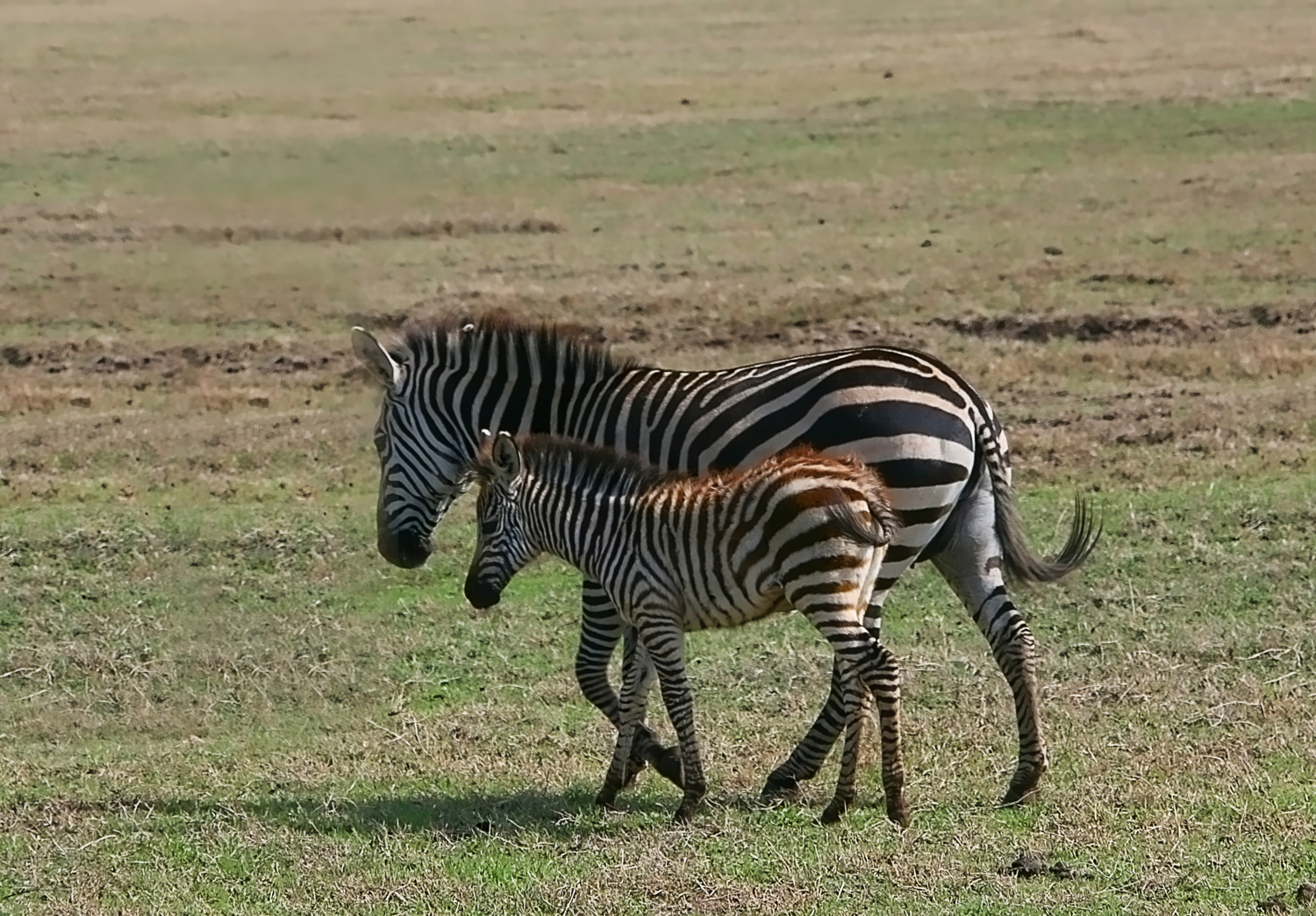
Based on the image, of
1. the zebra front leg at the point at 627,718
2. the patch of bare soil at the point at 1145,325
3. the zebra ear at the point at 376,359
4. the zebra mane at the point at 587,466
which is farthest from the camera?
the patch of bare soil at the point at 1145,325

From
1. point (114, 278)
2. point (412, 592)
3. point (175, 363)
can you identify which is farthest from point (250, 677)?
point (114, 278)

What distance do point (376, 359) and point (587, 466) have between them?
1.51 m

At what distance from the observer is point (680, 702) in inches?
283

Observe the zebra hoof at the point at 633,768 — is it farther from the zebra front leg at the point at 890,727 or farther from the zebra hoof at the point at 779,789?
the zebra front leg at the point at 890,727

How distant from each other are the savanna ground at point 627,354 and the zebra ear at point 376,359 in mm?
1665

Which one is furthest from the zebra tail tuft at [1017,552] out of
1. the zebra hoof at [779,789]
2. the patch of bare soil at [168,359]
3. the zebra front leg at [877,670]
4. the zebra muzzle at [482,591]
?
the patch of bare soil at [168,359]

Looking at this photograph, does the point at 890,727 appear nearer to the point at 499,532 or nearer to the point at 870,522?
the point at 870,522

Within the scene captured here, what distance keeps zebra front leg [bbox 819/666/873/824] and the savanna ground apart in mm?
121

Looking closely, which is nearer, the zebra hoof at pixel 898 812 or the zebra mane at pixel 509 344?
the zebra hoof at pixel 898 812

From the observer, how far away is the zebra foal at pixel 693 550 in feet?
22.9

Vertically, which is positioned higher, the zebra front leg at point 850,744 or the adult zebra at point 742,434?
the adult zebra at point 742,434

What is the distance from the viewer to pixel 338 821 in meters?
7.21

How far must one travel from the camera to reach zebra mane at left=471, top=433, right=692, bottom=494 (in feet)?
25.0

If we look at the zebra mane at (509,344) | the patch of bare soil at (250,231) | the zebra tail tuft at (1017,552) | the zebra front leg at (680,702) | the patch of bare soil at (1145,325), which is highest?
the zebra mane at (509,344)
